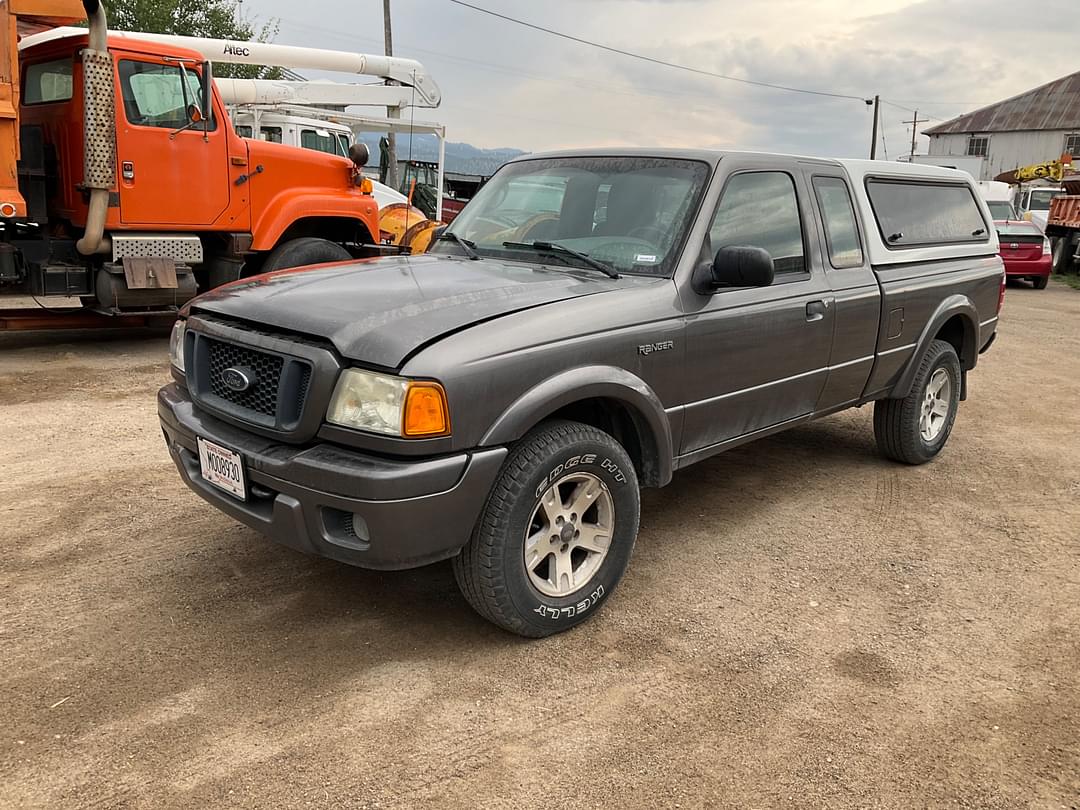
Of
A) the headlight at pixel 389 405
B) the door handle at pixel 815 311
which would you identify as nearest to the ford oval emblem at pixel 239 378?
the headlight at pixel 389 405

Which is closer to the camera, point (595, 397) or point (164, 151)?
point (595, 397)

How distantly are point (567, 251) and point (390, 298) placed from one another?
0.99 metres

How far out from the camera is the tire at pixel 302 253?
28.6 feet

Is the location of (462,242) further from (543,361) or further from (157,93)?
(157,93)

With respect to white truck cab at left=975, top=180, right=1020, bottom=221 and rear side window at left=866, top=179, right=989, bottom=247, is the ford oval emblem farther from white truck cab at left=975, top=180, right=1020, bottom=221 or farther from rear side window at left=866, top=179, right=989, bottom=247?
white truck cab at left=975, top=180, right=1020, bottom=221

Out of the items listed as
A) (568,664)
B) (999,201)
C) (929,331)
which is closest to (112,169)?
(568,664)

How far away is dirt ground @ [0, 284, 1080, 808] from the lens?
2518 mm

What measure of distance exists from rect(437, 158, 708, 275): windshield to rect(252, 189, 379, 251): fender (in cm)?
471

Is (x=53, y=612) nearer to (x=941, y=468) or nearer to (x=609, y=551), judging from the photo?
(x=609, y=551)

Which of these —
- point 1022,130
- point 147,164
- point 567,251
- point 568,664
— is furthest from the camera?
point 1022,130

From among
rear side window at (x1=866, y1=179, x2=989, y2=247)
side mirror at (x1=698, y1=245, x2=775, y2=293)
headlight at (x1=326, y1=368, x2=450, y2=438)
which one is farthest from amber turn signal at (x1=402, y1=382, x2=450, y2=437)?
rear side window at (x1=866, y1=179, x2=989, y2=247)

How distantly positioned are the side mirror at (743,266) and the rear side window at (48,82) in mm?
6568

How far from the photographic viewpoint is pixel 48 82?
772 cm

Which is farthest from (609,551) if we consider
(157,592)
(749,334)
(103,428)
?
(103,428)
